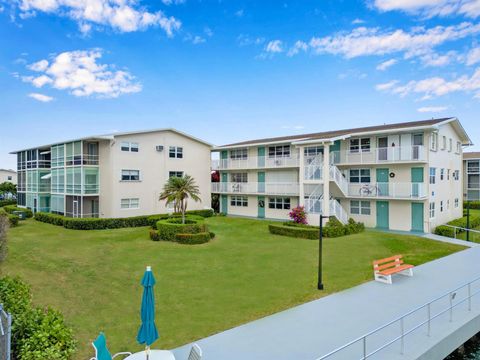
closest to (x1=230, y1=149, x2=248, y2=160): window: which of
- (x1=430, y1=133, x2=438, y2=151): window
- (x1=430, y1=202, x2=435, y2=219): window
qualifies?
(x1=430, y1=133, x2=438, y2=151): window

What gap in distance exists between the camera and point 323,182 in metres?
27.2

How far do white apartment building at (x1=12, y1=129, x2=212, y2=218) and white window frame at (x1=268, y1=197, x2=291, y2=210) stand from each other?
29.1ft

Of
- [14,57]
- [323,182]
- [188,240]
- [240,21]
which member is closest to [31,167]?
[14,57]

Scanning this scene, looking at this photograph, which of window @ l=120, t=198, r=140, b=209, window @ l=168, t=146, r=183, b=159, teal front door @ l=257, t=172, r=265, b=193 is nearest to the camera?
window @ l=120, t=198, r=140, b=209

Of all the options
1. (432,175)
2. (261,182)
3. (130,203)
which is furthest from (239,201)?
(432,175)

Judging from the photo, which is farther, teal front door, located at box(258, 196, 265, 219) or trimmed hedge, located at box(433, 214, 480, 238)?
teal front door, located at box(258, 196, 265, 219)

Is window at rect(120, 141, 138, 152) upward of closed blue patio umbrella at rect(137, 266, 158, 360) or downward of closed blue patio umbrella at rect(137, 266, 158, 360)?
upward

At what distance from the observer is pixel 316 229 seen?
78.6ft

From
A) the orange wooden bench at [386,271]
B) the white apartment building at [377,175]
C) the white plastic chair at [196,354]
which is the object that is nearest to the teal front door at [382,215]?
the white apartment building at [377,175]

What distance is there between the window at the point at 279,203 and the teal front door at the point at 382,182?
9.58m

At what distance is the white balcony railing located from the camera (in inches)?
981

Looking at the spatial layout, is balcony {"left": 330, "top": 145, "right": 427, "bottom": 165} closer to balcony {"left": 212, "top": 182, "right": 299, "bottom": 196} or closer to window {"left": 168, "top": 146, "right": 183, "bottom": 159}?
balcony {"left": 212, "top": 182, "right": 299, "bottom": 196}

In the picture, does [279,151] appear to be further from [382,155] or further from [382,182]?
[382,182]

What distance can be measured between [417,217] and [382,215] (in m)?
2.67
